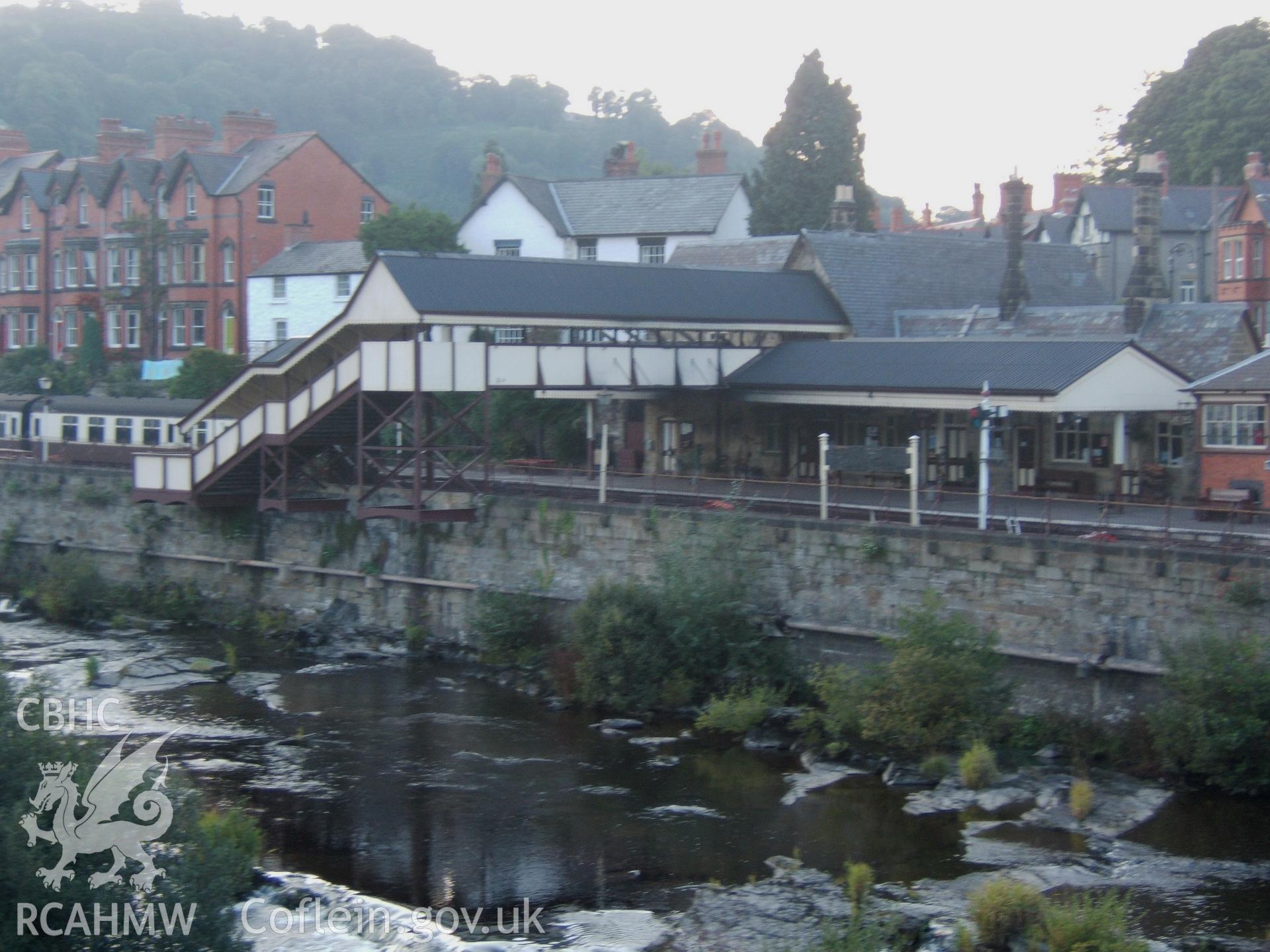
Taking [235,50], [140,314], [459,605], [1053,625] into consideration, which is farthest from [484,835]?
[235,50]

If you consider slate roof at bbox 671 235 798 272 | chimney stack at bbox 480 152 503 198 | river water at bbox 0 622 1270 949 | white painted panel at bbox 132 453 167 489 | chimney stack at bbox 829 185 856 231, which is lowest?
river water at bbox 0 622 1270 949

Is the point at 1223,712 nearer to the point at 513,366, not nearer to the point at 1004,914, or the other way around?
the point at 1004,914

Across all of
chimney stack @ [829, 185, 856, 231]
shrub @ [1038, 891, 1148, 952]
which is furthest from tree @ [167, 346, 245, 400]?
shrub @ [1038, 891, 1148, 952]

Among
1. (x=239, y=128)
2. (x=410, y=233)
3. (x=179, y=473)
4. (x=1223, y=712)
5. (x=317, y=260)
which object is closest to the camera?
(x=1223, y=712)

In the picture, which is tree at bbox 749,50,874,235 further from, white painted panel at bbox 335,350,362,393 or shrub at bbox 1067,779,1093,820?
shrub at bbox 1067,779,1093,820

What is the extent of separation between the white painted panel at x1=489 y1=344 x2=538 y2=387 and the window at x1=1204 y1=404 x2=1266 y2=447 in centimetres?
1405

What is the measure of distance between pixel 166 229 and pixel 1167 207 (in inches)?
1658

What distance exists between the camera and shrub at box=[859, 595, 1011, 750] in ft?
72.8

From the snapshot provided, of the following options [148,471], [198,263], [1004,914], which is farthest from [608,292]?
[198,263]

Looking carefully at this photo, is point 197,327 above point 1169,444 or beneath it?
above

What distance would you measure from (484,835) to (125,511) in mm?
22794

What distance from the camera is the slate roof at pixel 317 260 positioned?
165 ft

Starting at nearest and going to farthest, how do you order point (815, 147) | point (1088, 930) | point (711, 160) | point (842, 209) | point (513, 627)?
point (1088, 930), point (513, 627), point (842, 209), point (815, 147), point (711, 160)

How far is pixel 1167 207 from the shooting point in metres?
60.2
